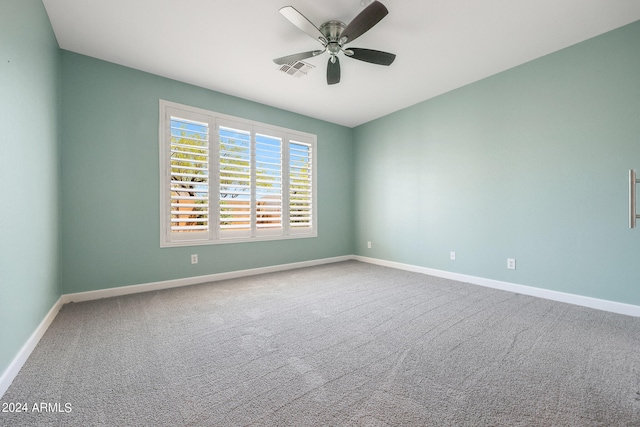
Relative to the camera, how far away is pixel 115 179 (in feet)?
9.97

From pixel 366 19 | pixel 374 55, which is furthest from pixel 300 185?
pixel 366 19

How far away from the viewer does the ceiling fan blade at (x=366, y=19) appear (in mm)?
1877

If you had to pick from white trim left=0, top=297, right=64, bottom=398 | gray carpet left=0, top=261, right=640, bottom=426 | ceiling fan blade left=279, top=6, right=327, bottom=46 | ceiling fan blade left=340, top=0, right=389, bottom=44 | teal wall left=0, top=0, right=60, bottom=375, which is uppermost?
ceiling fan blade left=279, top=6, right=327, bottom=46

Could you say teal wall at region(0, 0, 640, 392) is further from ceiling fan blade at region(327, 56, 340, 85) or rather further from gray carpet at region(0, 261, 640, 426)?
ceiling fan blade at region(327, 56, 340, 85)

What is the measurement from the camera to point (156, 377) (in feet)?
5.04

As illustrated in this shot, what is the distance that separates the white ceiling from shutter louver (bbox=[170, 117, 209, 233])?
0.66 meters

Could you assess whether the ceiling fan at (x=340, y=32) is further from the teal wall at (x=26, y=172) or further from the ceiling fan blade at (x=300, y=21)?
the teal wall at (x=26, y=172)

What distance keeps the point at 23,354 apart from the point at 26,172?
1.21 meters

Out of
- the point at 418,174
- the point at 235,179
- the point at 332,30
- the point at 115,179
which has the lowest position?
the point at 115,179

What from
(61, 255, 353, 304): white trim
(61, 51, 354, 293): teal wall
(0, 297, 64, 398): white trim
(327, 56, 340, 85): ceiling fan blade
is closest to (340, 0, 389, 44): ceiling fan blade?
(327, 56, 340, 85): ceiling fan blade

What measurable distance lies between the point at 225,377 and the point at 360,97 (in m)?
3.80

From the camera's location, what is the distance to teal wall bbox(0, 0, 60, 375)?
4.92 ft

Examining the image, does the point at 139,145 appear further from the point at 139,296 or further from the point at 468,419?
the point at 468,419

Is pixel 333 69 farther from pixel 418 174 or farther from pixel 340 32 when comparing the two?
pixel 418 174
